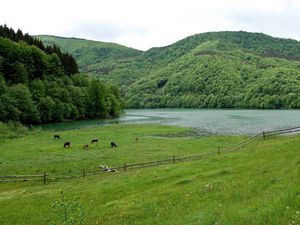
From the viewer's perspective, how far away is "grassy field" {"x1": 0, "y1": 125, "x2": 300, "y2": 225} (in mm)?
14426

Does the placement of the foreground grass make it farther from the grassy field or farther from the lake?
the lake

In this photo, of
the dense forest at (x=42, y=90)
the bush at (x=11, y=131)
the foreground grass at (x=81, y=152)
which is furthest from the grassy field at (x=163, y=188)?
the dense forest at (x=42, y=90)

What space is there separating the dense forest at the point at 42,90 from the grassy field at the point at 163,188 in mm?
58538

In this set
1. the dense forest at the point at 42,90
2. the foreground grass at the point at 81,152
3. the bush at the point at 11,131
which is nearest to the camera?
the foreground grass at the point at 81,152

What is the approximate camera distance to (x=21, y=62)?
14600 cm

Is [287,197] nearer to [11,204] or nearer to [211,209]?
[211,209]

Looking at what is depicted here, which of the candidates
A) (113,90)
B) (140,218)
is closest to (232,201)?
(140,218)

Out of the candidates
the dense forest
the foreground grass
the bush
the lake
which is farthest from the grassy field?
the dense forest

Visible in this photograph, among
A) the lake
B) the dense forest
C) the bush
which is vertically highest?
the dense forest

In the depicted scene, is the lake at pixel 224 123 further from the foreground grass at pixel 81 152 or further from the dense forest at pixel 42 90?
the foreground grass at pixel 81 152

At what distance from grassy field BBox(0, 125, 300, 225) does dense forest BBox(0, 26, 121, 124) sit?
5854 cm

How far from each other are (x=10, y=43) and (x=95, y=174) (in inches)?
4706

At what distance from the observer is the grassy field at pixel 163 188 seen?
14426 mm

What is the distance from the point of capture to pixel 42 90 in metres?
137
